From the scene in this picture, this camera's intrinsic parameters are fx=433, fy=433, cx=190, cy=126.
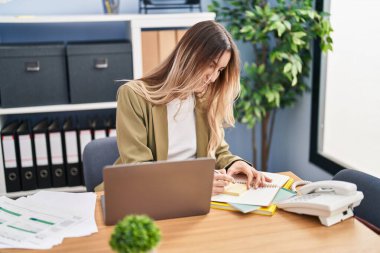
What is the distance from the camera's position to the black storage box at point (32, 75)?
2.28 m

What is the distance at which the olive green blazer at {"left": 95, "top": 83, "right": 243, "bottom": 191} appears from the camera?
155 centimetres

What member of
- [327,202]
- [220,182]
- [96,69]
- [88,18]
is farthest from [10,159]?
[327,202]

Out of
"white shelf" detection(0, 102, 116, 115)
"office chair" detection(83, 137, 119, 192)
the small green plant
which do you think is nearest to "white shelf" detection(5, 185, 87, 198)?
"white shelf" detection(0, 102, 116, 115)

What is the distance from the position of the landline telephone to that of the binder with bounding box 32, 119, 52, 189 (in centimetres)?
156

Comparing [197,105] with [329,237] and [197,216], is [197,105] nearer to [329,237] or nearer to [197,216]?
[197,216]

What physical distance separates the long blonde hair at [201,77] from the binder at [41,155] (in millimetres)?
956

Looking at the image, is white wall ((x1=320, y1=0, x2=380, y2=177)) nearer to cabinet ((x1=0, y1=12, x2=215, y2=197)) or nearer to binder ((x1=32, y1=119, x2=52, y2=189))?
cabinet ((x1=0, y1=12, x2=215, y2=197))

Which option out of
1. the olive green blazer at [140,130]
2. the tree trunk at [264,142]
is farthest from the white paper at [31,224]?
the tree trunk at [264,142]

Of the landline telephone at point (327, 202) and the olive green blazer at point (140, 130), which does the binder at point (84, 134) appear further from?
the landline telephone at point (327, 202)

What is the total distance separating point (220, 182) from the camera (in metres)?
1.35

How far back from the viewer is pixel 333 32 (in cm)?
260

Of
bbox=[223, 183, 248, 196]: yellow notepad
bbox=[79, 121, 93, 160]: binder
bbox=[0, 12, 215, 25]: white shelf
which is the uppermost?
bbox=[0, 12, 215, 25]: white shelf

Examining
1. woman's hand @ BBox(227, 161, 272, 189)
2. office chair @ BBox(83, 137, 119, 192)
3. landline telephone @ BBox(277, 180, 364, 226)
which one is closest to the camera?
landline telephone @ BBox(277, 180, 364, 226)

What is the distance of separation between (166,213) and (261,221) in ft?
0.87
